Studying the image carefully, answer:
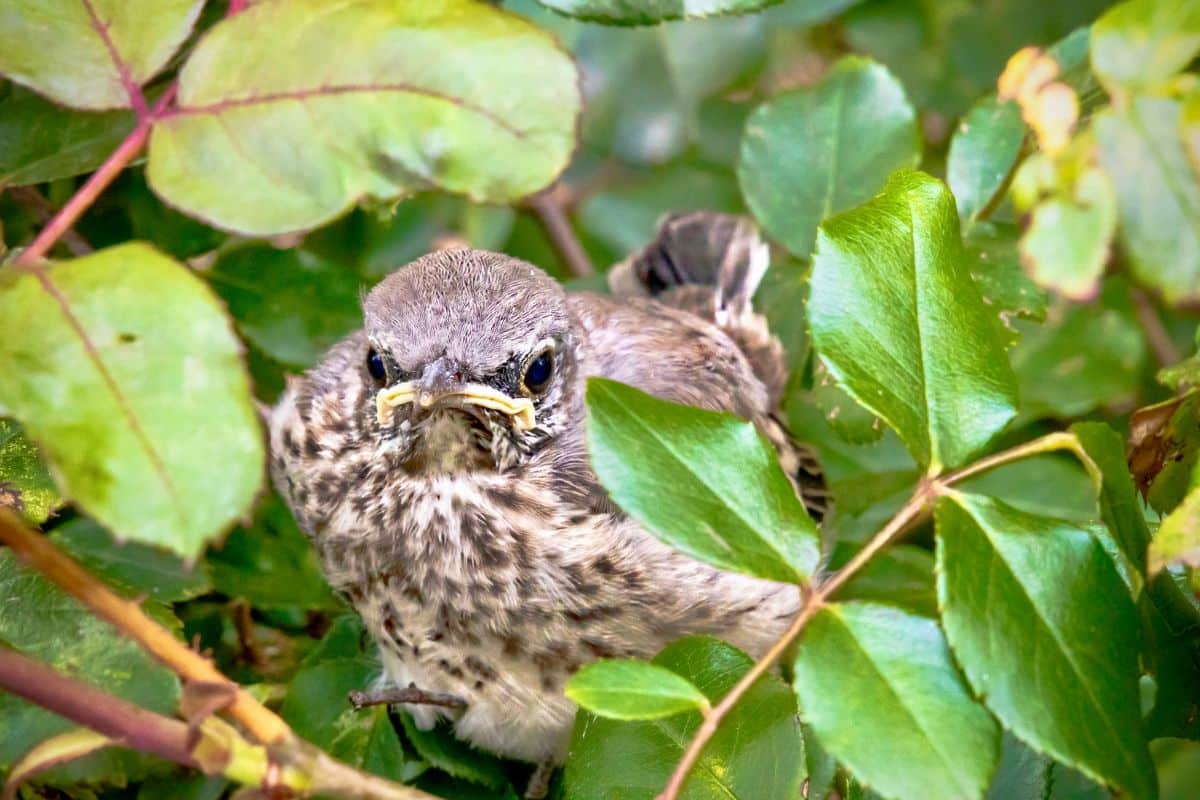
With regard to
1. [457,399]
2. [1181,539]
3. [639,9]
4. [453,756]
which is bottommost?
[453,756]

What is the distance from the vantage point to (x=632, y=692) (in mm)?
1165

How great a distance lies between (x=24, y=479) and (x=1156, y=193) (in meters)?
1.15

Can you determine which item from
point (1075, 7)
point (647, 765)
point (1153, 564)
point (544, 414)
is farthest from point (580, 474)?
point (1075, 7)

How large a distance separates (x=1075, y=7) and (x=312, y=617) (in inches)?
72.3

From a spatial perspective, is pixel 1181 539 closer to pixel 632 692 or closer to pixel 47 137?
pixel 632 692

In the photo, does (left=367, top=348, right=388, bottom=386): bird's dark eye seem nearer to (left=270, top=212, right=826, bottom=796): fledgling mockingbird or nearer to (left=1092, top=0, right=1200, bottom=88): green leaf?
(left=270, top=212, right=826, bottom=796): fledgling mockingbird

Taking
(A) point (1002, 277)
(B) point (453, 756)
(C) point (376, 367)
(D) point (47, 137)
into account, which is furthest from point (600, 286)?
(D) point (47, 137)

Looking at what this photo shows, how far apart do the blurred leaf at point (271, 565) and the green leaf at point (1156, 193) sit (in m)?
1.13

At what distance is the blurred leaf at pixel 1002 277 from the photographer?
187 cm

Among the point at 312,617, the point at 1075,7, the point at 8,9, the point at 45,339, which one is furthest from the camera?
the point at 1075,7

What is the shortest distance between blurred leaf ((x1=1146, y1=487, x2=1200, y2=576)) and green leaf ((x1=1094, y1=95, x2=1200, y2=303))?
0.63ft

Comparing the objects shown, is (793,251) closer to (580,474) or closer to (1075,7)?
Result: (580,474)

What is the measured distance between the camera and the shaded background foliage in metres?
1.02

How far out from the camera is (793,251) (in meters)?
2.08
